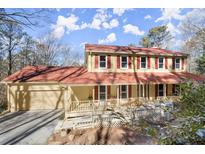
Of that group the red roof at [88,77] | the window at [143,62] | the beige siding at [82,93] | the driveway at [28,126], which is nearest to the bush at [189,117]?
the driveway at [28,126]

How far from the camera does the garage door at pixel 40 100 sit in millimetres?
14984

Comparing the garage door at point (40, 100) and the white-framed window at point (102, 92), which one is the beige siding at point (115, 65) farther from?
the garage door at point (40, 100)

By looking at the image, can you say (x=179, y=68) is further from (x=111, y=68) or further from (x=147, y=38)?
(x=147, y=38)

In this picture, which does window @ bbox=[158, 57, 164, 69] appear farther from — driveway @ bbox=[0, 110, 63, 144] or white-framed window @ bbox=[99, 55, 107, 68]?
driveway @ bbox=[0, 110, 63, 144]

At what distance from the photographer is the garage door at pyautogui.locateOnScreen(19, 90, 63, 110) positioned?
49.2ft

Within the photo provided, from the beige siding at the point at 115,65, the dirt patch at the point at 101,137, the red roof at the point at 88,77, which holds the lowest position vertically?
the dirt patch at the point at 101,137

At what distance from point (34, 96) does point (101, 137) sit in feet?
28.3

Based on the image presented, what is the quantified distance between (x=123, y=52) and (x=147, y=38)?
19.8 m

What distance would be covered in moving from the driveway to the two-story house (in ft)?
4.79

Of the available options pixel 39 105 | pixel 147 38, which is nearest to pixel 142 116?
pixel 39 105

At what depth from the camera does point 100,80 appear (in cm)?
1352

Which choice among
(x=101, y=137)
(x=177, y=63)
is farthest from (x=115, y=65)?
(x=101, y=137)

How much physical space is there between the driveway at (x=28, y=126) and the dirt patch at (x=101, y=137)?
0.74 metres
